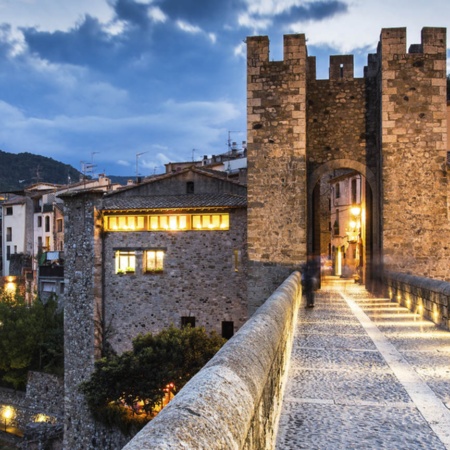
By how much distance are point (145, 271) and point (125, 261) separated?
1001 mm

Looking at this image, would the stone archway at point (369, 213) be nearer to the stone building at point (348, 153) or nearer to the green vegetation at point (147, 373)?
the stone building at point (348, 153)

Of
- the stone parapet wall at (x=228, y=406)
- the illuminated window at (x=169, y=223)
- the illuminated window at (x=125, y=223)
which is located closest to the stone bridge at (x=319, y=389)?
the stone parapet wall at (x=228, y=406)

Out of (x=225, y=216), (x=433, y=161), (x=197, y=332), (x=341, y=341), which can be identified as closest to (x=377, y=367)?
(x=341, y=341)

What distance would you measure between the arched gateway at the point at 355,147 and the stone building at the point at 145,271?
20.1ft

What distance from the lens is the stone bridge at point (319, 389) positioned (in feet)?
7.72

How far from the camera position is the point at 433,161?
50.4 ft

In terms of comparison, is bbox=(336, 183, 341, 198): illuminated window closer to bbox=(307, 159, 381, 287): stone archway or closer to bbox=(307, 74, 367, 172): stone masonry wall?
bbox=(307, 159, 381, 287): stone archway

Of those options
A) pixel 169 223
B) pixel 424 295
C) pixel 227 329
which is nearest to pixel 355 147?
pixel 424 295

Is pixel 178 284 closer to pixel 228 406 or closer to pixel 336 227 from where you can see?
pixel 336 227

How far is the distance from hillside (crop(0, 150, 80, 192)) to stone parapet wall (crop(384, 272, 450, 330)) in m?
69.5

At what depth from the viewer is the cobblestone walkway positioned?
426cm

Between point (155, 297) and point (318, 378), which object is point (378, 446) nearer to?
point (318, 378)

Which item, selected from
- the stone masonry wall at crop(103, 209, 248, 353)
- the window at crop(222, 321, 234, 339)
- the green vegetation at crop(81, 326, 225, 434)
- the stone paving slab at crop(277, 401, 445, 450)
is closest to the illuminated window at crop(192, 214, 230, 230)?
the stone masonry wall at crop(103, 209, 248, 353)

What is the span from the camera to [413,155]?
1538 centimetres
